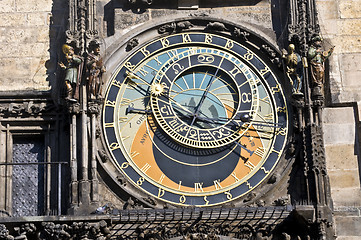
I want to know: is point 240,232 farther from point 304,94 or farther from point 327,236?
point 304,94

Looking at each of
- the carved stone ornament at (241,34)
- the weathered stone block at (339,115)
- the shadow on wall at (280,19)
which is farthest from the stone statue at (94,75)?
the weathered stone block at (339,115)

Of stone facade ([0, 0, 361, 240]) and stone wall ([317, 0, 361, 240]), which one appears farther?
stone facade ([0, 0, 361, 240])

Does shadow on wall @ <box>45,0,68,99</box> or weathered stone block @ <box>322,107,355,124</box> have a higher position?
shadow on wall @ <box>45,0,68,99</box>

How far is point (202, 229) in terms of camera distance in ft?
57.2

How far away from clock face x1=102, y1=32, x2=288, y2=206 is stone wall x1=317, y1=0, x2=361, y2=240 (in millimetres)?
812

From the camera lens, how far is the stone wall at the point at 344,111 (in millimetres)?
18094

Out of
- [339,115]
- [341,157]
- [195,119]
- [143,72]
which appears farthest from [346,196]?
[143,72]

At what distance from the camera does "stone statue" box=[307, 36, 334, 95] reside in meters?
18.5

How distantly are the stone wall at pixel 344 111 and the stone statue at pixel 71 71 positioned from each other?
3.83m

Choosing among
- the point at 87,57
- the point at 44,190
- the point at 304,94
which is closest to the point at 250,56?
the point at 304,94

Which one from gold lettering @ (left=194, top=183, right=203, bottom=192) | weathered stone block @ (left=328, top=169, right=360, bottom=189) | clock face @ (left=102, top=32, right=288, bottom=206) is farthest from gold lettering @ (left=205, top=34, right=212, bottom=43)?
weathered stone block @ (left=328, top=169, right=360, bottom=189)

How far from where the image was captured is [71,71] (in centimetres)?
1834

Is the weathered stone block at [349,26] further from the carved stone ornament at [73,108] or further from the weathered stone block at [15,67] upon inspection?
the weathered stone block at [15,67]

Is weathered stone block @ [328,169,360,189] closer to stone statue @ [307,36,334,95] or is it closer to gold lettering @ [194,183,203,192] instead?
stone statue @ [307,36,334,95]
